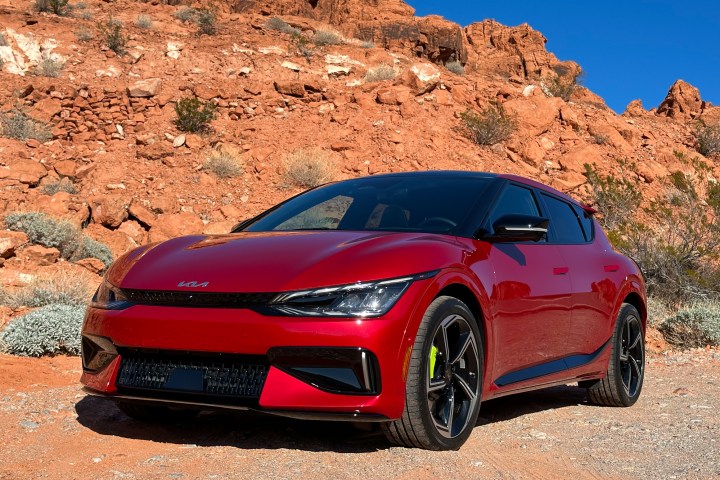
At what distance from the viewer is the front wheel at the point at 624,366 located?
249 inches

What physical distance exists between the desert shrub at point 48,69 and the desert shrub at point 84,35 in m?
1.98

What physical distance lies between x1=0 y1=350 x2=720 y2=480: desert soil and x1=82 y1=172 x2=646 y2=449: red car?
24cm

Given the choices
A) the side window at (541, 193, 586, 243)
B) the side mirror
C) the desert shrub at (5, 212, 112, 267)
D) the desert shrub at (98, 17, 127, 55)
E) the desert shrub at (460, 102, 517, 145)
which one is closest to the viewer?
the side mirror

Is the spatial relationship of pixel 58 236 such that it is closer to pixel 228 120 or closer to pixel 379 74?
pixel 228 120

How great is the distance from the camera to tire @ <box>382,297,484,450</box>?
3.89m

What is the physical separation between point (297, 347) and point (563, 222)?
3.09 m

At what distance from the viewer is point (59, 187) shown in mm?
18125

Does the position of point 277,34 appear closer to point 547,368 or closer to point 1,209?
point 1,209

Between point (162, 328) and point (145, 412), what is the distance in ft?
3.82

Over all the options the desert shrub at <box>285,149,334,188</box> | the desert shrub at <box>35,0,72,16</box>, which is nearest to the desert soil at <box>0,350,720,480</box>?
the desert shrub at <box>285,149,334,188</box>

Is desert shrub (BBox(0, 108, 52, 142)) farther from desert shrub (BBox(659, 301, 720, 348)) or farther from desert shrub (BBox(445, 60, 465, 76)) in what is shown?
desert shrub (BBox(659, 301, 720, 348))

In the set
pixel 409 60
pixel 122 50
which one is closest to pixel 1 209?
pixel 122 50

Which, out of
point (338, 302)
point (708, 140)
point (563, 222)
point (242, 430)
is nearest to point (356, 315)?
point (338, 302)

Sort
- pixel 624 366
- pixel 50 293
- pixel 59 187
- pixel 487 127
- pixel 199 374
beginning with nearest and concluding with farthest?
pixel 199 374 < pixel 624 366 < pixel 50 293 < pixel 59 187 < pixel 487 127
